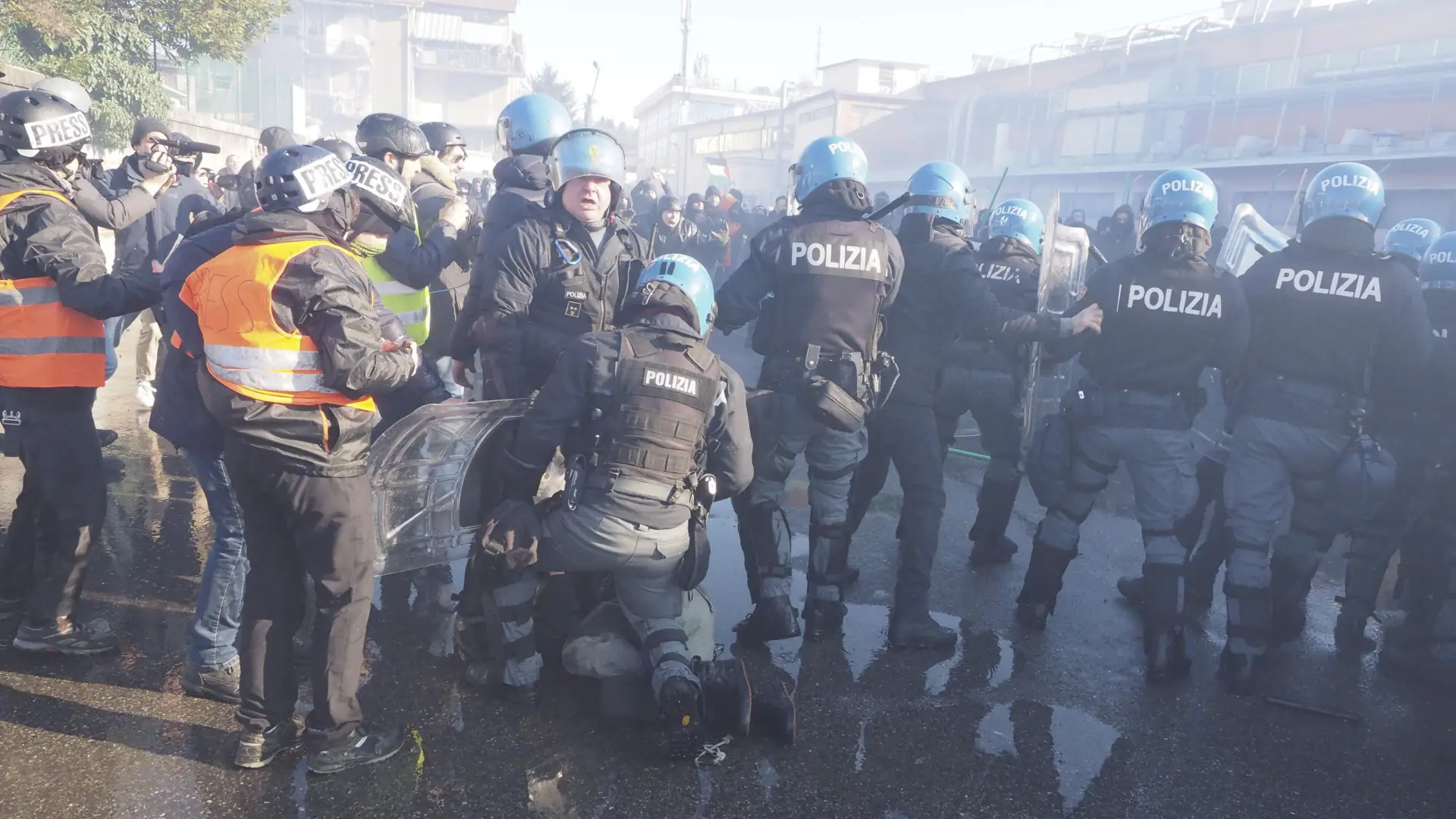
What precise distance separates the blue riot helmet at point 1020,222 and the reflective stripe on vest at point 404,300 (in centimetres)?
328

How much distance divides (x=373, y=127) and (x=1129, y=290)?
370 centimetres

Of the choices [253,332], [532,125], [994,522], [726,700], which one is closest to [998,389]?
[994,522]

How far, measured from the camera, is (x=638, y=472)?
326 centimetres

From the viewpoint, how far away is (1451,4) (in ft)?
81.4

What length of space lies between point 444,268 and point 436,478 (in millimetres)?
1147

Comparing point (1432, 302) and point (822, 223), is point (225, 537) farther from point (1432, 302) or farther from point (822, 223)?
point (1432, 302)

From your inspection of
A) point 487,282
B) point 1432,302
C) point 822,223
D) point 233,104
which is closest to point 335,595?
point 487,282

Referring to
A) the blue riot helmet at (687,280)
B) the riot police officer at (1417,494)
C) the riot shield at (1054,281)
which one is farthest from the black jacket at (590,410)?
the riot police officer at (1417,494)

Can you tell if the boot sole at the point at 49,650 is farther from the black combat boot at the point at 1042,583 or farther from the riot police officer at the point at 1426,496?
the riot police officer at the point at 1426,496

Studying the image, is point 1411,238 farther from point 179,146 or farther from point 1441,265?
point 179,146

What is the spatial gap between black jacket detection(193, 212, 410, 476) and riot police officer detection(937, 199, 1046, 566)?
336 cm

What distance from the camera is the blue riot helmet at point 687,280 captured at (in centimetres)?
344

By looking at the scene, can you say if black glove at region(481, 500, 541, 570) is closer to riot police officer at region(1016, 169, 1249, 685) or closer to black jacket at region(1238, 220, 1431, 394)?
riot police officer at region(1016, 169, 1249, 685)

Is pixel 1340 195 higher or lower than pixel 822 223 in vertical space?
higher
